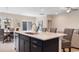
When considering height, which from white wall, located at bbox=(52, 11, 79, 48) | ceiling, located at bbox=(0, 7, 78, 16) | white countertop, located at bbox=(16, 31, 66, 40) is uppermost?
ceiling, located at bbox=(0, 7, 78, 16)

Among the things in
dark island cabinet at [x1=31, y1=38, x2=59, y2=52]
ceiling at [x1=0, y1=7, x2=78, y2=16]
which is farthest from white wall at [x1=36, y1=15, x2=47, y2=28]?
dark island cabinet at [x1=31, y1=38, x2=59, y2=52]

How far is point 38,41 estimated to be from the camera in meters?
1.20

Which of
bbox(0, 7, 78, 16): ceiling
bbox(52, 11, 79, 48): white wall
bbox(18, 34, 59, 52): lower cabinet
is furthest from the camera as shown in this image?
bbox(52, 11, 79, 48): white wall

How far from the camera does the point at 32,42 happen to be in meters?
1.24

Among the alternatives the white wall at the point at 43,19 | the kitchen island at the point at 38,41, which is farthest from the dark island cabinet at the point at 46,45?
the white wall at the point at 43,19

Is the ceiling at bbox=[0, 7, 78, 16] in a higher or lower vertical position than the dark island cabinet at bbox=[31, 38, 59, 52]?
higher

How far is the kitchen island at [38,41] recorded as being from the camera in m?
1.15

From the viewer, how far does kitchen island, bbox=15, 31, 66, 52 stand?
3.78 feet

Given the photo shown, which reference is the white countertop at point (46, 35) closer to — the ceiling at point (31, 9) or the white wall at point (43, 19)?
the white wall at point (43, 19)

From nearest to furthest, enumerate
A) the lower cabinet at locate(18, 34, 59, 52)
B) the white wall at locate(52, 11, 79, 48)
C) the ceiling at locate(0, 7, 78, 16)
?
the ceiling at locate(0, 7, 78, 16) < the lower cabinet at locate(18, 34, 59, 52) < the white wall at locate(52, 11, 79, 48)

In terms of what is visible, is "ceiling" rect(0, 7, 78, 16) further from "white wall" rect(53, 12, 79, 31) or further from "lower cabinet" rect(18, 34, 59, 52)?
"lower cabinet" rect(18, 34, 59, 52)

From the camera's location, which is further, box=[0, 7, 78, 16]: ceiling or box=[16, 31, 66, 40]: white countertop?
box=[16, 31, 66, 40]: white countertop
